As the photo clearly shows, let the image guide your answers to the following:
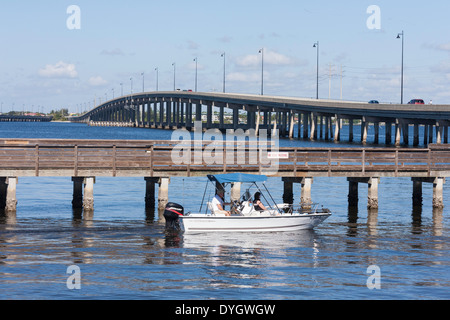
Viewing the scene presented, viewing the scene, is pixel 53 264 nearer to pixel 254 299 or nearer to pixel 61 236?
pixel 61 236

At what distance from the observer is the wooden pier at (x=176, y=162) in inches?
1345

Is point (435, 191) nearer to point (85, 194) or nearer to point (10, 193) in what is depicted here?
point (85, 194)

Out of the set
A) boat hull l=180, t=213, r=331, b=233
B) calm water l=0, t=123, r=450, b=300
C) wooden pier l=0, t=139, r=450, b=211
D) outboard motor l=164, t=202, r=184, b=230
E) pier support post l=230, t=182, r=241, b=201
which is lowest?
calm water l=0, t=123, r=450, b=300

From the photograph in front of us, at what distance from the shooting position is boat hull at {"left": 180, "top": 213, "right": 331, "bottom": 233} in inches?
1166

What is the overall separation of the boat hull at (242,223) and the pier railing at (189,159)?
5.81 metres

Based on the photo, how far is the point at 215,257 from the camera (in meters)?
25.9

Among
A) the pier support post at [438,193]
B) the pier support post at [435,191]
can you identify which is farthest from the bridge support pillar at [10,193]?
the pier support post at [438,193]

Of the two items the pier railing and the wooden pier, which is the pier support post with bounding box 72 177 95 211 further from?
the pier railing

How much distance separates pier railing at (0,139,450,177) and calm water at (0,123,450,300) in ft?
7.61

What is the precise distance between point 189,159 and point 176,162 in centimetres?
72

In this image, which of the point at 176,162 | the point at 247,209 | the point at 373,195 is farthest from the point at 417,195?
the point at 247,209

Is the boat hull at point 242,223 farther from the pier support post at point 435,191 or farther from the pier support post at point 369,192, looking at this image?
the pier support post at point 435,191

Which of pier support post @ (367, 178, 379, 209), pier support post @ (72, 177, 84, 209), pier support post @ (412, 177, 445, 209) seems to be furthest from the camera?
pier support post @ (412, 177, 445, 209)

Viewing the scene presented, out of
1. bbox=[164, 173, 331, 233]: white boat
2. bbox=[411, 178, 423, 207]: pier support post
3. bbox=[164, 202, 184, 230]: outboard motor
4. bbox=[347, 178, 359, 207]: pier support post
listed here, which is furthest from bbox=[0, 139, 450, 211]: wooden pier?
bbox=[164, 202, 184, 230]: outboard motor
